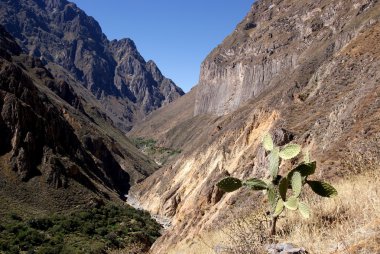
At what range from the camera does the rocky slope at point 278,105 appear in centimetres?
2530

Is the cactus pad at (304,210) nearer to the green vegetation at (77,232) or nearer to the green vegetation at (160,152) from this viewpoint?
Result: the green vegetation at (77,232)

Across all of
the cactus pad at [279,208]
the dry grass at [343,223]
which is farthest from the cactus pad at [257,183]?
the dry grass at [343,223]

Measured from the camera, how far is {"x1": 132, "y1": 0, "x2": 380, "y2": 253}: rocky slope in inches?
996

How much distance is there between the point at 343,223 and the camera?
23.2 feet

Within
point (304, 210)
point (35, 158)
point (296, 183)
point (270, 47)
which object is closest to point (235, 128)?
point (35, 158)

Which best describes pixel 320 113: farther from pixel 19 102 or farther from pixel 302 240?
pixel 19 102

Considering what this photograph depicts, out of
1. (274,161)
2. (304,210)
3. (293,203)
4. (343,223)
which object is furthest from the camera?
(274,161)

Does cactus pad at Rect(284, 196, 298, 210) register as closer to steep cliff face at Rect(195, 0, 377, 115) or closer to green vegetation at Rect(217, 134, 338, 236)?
green vegetation at Rect(217, 134, 338, 236)

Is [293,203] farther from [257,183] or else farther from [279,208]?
[257,183]

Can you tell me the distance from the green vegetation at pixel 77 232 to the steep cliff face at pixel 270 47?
27.8 meters

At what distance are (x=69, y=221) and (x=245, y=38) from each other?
90.5m

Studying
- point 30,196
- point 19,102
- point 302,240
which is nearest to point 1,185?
point 30,196

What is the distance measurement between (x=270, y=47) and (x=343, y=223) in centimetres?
10356

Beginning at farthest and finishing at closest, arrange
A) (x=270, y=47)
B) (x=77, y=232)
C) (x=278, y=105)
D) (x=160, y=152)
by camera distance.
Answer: (x=160, y=152)
(x=270, y=47)
(x=77, y=232)
(x=278, y=105)
